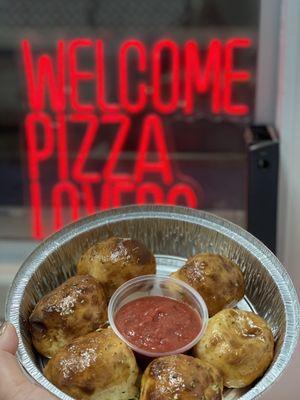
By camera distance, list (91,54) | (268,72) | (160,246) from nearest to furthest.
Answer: (160,246) → (268,72) → (91,54)

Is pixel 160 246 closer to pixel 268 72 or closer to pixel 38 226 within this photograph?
pixel 268 72

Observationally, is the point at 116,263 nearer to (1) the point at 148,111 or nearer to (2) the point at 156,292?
(2) the point at 156,292

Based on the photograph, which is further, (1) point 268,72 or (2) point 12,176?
(2) point 12,176

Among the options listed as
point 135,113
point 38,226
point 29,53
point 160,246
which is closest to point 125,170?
point 135,113

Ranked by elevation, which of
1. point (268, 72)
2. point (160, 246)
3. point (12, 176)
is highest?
point (268, 72)

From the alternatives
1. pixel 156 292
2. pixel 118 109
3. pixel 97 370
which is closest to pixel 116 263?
pixel 156 292
